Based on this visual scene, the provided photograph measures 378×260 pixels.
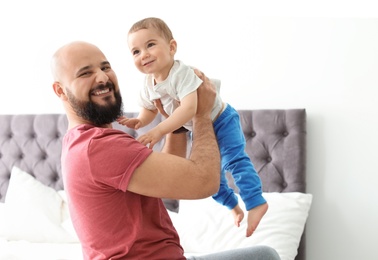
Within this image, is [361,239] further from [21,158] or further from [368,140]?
[21,158]

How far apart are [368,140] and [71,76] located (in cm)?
177

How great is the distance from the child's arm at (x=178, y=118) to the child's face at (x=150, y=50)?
137 millimetres

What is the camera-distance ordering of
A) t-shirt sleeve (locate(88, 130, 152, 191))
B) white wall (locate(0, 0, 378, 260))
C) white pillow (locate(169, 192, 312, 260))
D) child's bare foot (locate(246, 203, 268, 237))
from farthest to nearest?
white wall (locate(0, 0, 378, 260)), white pillow (locate(169, 192, 312, 260)), child's bare foot (locate(246, 203, 268, 237)), t-shirt sleeve (locate(88, 130, 152, 191))

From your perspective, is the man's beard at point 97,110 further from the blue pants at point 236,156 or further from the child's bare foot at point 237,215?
the child's bare foot at point 237,215

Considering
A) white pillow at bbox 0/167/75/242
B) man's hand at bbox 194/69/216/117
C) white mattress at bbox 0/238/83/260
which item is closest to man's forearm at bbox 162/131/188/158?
man's hand at bbox 194/69/216/117

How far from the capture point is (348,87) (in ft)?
9.85

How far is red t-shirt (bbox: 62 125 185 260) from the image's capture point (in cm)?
163

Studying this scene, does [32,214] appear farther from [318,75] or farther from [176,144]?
[318,75]

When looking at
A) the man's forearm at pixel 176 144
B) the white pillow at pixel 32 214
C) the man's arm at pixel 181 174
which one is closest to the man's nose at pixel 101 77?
the man's arm at pixel 181 174

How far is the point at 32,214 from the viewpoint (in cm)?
330

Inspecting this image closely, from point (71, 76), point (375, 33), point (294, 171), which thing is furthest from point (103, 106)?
point (375, 33)

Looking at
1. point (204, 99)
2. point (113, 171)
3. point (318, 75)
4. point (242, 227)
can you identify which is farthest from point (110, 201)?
point (318, 75)

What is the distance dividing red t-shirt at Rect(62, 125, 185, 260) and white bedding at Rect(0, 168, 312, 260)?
0.85 m

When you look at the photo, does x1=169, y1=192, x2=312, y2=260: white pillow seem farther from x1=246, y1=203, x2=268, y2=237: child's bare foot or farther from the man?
the man
